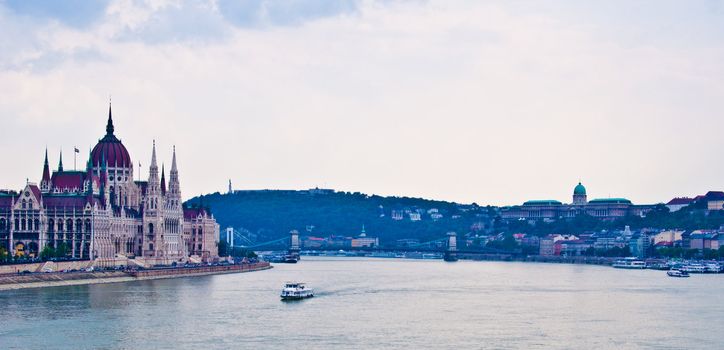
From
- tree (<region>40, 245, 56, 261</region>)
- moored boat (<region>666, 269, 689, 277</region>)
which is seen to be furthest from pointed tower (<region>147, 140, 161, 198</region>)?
moored boat (<region>666, 269, 689, 277</region>)

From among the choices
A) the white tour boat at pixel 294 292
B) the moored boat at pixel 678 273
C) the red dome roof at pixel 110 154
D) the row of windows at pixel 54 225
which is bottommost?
the moored boat at pixel 678 273

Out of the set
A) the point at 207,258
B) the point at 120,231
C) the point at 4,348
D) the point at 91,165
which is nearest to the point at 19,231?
the point at 120,231

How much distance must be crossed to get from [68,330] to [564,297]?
1516 inches

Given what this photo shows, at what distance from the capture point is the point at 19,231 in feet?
411

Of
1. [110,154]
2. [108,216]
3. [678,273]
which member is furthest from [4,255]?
[678,273]

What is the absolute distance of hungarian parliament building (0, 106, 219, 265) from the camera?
12550 centimetres

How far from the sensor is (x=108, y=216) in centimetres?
13238

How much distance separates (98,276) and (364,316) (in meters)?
37.8

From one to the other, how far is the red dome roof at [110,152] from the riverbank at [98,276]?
52.3 ft

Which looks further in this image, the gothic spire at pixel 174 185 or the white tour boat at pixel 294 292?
the gothic spire at pixel 174 185

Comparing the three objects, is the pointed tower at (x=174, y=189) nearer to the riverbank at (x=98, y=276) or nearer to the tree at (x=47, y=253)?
the riverbank at (x=98, y=276)

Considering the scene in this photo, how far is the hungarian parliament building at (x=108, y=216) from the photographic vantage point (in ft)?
412

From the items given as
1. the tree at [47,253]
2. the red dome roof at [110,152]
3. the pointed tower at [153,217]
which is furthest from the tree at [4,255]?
the red dome roof at [110,152]

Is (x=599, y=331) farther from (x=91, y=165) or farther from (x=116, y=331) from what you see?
(x=91, y=165)
